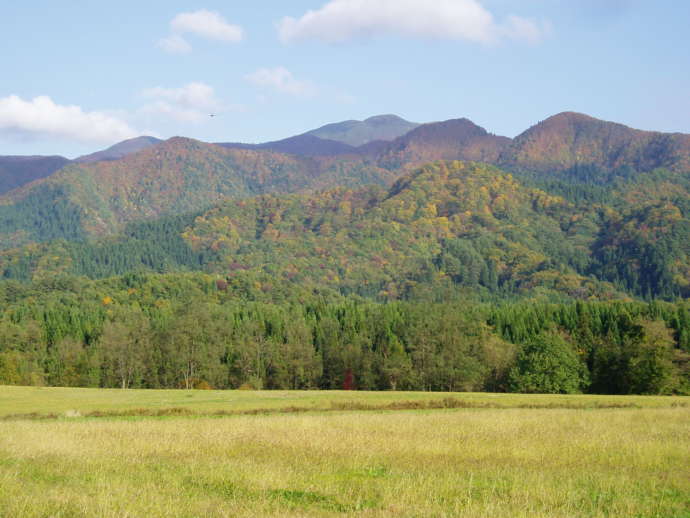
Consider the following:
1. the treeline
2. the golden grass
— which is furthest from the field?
the treeline

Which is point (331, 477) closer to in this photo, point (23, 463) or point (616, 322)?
point (23, 463)

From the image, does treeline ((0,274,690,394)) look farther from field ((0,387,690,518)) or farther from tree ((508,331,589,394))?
field ((0,387,690,518))

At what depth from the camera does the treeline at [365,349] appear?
9762cm

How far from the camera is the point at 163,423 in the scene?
32906 mm

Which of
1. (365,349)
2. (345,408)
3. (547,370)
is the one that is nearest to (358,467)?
(345,408)

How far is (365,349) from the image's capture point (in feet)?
405

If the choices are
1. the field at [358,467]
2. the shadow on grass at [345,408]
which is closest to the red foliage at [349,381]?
the shadow on grass at [345,408]

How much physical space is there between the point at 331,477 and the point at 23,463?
9.41 meters

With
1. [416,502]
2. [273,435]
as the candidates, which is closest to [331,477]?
[416,502]

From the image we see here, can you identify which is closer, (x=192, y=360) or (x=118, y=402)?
(x=118, y=402)

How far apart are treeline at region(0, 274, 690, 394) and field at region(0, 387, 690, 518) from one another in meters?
65.1

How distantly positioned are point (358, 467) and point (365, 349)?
10381cm

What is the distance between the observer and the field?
15.0 meters

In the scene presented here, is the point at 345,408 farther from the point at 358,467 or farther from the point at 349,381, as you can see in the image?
the point at 349,381
